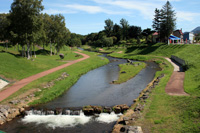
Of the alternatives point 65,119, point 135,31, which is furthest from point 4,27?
point 135,31

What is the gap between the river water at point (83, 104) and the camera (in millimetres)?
18234

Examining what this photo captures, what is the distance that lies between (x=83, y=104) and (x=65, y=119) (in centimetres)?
428

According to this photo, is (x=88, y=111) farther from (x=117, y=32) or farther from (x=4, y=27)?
(x=117, y=32)

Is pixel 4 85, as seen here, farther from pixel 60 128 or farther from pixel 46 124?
pixel 60 128

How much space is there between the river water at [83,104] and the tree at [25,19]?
74.7 ft

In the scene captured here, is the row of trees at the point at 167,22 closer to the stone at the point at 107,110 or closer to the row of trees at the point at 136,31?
the row of trees at the point at 136,31

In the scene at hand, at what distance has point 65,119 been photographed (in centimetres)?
2030

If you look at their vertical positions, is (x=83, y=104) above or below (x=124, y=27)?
below

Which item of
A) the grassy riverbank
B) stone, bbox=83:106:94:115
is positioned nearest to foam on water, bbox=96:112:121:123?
stone, bbox=83:106:94:115

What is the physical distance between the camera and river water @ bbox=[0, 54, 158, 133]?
59.8 feet

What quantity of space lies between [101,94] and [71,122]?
30.6 feet

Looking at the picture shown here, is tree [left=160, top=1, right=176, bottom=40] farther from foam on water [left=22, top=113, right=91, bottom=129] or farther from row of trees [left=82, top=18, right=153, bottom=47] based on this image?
foam on water [left=22, top=113, right=91, bottom=129]

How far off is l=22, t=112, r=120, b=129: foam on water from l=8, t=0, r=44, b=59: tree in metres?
33.1

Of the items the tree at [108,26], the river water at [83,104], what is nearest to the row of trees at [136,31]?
the tree at [108,26]
